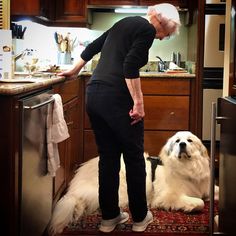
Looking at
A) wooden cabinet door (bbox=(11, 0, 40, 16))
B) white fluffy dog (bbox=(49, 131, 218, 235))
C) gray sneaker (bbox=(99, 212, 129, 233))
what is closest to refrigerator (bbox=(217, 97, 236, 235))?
gray sneaker (bbox=(99, 212, 129, 233))

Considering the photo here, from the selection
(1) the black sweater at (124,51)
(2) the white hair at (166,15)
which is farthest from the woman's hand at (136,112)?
(2) the white hair at (166,15)

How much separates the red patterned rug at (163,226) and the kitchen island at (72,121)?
225 mm

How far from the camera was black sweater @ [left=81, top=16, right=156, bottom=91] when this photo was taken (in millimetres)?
2092

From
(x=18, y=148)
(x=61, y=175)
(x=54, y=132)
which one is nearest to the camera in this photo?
(x=18, y=148)

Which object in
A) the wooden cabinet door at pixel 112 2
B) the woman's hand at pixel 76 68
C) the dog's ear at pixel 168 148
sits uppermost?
the wooden cabinet door at pixel 112 2

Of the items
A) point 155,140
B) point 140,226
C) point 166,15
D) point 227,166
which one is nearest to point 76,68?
point 166,15

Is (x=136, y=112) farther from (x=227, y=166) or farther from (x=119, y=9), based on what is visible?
(x=119, y=9)

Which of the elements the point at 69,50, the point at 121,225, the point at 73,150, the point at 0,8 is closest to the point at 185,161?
the point at 121,225

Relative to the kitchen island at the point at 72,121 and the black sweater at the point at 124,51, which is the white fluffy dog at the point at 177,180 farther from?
the black sweater at the point at 124,51

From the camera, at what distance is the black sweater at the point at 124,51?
2.09 metres

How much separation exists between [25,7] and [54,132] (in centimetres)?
165

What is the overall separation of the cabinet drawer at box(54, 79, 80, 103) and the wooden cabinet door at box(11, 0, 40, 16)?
66 centimetres

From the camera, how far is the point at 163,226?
8.25ft

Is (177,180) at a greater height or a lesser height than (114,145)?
lesser
